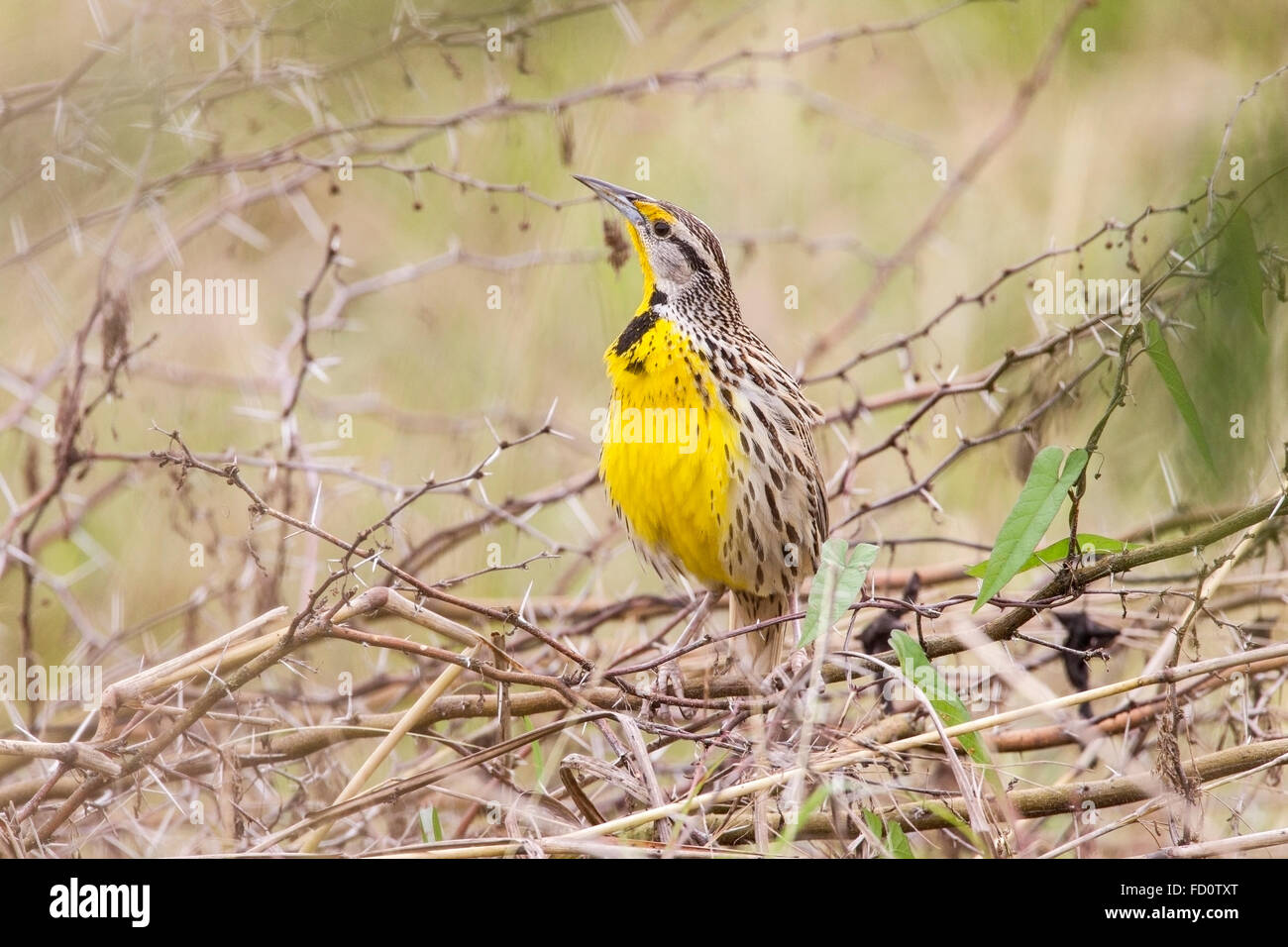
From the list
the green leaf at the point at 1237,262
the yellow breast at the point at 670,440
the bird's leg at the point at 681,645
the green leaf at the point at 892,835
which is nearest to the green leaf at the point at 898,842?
the green leaf at the point at 892,835

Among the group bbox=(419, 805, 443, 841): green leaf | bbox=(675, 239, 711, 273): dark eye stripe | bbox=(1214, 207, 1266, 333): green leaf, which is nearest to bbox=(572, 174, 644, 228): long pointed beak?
bbox=(675, 239, 711, 273): dark eye stripe

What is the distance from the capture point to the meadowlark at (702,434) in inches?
116

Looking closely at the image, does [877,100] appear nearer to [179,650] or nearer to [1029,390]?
[1029,390]

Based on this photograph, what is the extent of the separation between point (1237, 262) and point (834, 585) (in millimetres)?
988

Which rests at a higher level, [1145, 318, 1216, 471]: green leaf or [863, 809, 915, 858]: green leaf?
[1145, 318, 1216, 471]: green leaf

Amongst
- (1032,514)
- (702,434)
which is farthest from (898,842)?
(702,434)

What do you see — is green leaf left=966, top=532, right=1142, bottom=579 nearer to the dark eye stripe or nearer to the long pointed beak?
the dark eye stripe

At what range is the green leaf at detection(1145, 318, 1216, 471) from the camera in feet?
7.18

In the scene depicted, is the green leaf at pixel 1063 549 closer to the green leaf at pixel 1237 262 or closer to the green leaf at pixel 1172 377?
the green leaf at pixel 1172 377

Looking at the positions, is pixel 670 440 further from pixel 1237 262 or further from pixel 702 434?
pixel 1237 262

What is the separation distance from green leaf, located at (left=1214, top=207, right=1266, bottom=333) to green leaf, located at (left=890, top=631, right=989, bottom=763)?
2.91 ft

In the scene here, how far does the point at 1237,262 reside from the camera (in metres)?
2.28
